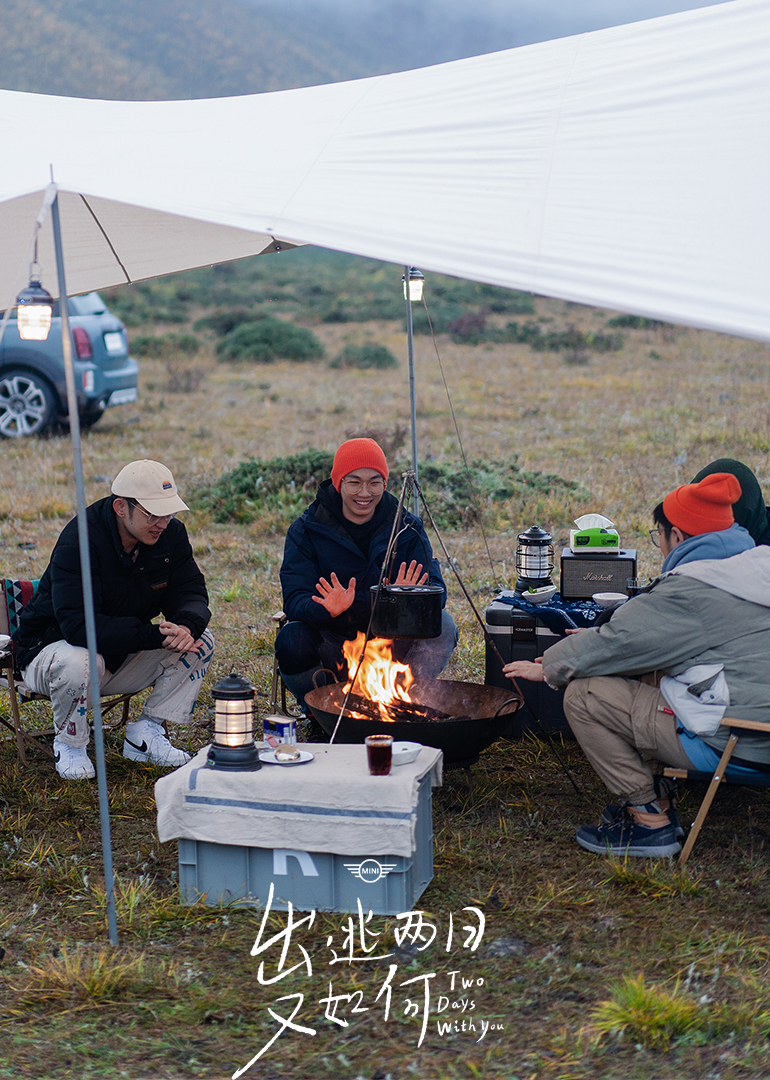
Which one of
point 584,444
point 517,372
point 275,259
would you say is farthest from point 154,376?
point 275,259

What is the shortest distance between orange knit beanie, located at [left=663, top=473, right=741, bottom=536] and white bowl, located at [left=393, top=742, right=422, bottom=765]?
113 centimetres

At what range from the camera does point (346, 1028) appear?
276cm

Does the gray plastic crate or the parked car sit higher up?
the parked car

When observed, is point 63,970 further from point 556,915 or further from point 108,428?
point 108,428

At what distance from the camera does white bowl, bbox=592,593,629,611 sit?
172 inches

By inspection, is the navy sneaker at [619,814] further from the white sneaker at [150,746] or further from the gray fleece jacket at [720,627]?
the white sneaker at [150,746]

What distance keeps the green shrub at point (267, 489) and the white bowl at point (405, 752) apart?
5.16 m

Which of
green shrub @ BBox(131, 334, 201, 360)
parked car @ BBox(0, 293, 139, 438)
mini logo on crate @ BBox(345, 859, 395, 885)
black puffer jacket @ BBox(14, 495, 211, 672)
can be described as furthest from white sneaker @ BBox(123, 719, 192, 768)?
green shrub @ BBox(131, 334, 201, 360)

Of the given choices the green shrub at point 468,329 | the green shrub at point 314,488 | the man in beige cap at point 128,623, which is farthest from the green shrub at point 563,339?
the man in beige cap at point 128,623

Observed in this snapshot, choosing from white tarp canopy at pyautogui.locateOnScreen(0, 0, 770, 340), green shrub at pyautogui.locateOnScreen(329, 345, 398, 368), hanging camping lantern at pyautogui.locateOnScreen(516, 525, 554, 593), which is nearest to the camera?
white tarp canopy at pyautogui.locateOnScreen(0, 0, 770, 340)

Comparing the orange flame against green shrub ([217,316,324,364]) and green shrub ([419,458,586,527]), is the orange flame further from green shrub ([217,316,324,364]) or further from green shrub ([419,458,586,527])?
green shrub ([217,316,324,364])

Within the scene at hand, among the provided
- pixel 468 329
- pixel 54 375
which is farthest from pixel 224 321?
pixel 54 375

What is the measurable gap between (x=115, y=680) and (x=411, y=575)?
52.2 inches

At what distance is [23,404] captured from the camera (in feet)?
37.7
